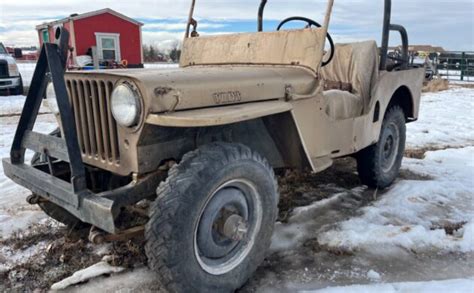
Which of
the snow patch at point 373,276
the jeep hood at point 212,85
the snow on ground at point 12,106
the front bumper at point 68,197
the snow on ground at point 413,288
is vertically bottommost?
the snow patch at point 373,276

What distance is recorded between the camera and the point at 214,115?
8.33 ft

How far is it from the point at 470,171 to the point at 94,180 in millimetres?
4714

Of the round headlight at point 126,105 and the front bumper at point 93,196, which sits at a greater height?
the round headlight at point 126,105

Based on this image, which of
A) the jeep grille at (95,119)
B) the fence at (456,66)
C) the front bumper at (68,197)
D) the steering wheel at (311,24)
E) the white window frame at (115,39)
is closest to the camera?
the front bumper at (68,197)

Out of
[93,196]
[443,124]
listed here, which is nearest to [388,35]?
[93,196]

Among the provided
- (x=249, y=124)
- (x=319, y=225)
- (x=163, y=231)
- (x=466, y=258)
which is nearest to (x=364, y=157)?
(x=319, y=225)

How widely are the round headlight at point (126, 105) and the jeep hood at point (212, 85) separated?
0.19 feet

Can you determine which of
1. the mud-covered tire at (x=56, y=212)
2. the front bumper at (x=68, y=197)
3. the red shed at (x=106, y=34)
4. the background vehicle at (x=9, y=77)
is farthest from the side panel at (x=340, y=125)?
the red shed at (x=106, y=34)

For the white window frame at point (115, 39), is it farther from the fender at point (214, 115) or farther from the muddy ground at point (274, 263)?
the fender at point (214, 115)

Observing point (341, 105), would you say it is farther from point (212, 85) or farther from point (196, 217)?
point (196, 217)

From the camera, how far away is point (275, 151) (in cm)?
347

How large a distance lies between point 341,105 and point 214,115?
6.07 feet

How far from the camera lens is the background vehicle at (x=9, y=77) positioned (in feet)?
49.0

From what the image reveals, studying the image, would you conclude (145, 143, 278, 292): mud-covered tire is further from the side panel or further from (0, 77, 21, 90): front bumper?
(0, 77, 21, 90): front bumper
